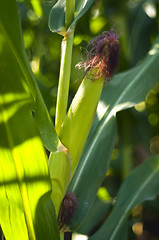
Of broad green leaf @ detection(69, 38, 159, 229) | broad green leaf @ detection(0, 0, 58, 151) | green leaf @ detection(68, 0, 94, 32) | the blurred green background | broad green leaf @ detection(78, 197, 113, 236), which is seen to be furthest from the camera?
the blurred green background

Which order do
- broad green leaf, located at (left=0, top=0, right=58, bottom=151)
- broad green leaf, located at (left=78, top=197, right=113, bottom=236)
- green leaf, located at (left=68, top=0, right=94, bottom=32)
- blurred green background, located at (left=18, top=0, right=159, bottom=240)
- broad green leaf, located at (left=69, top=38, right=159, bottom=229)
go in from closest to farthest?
1. broad green leaf, located at (left=0, top=0, right=58, bottom=151)
2. green leaf, located at (left=68, top=0, right=94, bottom=32)
3. broad green leaf, located at (left=69, top=38, right=159, bottom=229)
4. broad green leaf, located at (left=78, top=197, right=113, bottom=236)
5. blurred green background, located at (left=18, top=0, right=159, bottom=240)

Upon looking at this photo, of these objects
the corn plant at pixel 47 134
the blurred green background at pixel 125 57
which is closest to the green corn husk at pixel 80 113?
the corn plant at pixel 47 134

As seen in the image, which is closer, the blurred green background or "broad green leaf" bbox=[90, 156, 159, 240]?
"broad green leaf" bbox=[90, 156, 159, 240]

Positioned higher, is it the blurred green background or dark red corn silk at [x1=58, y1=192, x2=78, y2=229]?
dark red corn silk at [x1=58, y1=192, x2=78, y2=229]

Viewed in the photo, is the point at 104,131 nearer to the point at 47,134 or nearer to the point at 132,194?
the point at 132,194

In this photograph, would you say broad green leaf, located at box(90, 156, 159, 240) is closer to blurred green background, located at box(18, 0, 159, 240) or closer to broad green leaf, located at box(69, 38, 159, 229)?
broad green leaf, located at box(69, 38, 159, 229)

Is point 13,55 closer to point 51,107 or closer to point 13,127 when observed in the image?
point 13,127

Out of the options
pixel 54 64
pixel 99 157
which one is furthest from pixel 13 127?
pixel 54 64

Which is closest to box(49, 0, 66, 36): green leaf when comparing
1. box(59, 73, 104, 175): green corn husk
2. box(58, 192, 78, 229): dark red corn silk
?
box(59, 73, 104, 175): green corn husk
